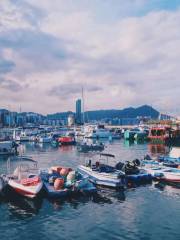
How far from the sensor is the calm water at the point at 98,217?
28.2 m

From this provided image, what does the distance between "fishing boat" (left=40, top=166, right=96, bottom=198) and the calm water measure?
1.25 metres

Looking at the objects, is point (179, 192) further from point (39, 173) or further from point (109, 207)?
point (39, 173)

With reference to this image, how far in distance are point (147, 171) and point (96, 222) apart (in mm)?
22651

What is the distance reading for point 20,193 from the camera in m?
40.6

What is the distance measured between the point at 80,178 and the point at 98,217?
1097 centimetres

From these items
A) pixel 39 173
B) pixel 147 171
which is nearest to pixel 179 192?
pixel 147 171

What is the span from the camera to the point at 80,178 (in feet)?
141

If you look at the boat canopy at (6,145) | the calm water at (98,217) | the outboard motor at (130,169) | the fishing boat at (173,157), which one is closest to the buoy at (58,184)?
the calm water at (98,217)

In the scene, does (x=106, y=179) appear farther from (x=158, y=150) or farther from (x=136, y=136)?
(x=136, y=136)

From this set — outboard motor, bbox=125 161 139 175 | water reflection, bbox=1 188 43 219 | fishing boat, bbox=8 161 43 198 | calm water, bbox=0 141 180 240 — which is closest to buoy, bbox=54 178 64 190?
fishing boat, bbox=8 161 43 198

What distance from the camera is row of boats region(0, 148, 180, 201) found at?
4000 centimetres

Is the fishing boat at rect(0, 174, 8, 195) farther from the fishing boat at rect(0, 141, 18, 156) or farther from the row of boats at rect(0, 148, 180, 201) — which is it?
the fishing boat at rect(0, 141, 18, 156)

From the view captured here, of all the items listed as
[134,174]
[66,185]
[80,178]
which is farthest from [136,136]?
[66,185]

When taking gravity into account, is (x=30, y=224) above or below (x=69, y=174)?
below
